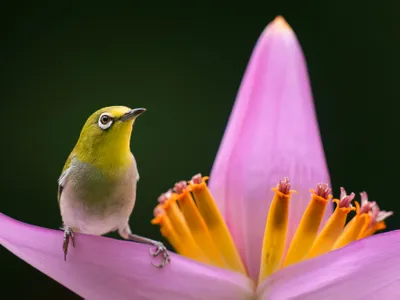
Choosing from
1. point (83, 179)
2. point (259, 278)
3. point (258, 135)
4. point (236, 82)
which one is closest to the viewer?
point (83, 179)

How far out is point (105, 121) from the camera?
0.42 meters

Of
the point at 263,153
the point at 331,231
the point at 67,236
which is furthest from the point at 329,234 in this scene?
the point at 67,236

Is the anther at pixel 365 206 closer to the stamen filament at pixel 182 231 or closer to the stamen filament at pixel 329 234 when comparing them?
the stamen filament at pixel 329 234

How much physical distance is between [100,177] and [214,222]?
0.22 metres

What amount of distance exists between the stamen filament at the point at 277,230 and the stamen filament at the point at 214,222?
0.04 metres

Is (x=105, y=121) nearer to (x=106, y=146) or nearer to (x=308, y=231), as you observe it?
(x=106, y=146)

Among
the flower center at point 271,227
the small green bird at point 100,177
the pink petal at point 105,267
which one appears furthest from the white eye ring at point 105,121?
the flower center at point 271,227

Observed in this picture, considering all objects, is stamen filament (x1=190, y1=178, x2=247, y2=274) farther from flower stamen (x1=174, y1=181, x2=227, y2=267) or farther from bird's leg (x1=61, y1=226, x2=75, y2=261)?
bird's leg (x1=61, y1=226, x2=75, y2=261)

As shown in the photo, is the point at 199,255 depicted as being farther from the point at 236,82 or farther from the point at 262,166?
the point at 236,82

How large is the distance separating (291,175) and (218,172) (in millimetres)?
68

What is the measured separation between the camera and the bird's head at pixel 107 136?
418 mm

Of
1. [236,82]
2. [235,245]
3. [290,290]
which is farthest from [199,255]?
[236,82]

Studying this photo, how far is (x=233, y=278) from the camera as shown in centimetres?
55

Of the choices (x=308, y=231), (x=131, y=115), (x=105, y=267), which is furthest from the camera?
(x=308, y=231)
